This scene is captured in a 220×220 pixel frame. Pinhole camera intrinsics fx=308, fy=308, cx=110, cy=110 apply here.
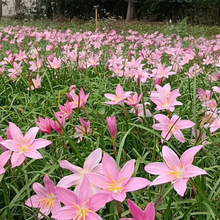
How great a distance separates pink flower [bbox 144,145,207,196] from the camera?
731 millimetres

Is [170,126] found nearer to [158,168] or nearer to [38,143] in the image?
[158,168]

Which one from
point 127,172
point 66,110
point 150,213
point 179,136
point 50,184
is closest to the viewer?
point 150,213

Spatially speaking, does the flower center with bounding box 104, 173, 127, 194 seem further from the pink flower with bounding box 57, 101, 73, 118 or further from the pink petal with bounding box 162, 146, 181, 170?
the pink flower with bounding box 57, 101, 73, 118

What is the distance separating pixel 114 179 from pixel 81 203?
10 centimetres

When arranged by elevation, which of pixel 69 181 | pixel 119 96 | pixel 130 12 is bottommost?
pixel 69 181

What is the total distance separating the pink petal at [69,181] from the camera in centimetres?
76

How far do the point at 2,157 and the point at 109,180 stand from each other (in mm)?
338

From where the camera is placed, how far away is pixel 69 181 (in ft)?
2.52

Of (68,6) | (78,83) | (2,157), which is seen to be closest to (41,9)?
(68,6)

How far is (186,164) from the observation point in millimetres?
765

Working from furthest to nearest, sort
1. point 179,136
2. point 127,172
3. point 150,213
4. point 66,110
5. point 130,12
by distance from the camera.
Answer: point 130,12 < point 66,110 < point 179,136 < point 127,172 < point 150,213

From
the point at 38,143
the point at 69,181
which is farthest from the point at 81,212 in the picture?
the point at 38,143

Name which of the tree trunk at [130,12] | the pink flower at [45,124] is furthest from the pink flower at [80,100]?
the tree trunk at [130,12]

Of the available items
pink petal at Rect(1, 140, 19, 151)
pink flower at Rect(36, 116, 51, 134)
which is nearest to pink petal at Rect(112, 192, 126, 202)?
pink petal at Rect(1, 140, 19, 151)
